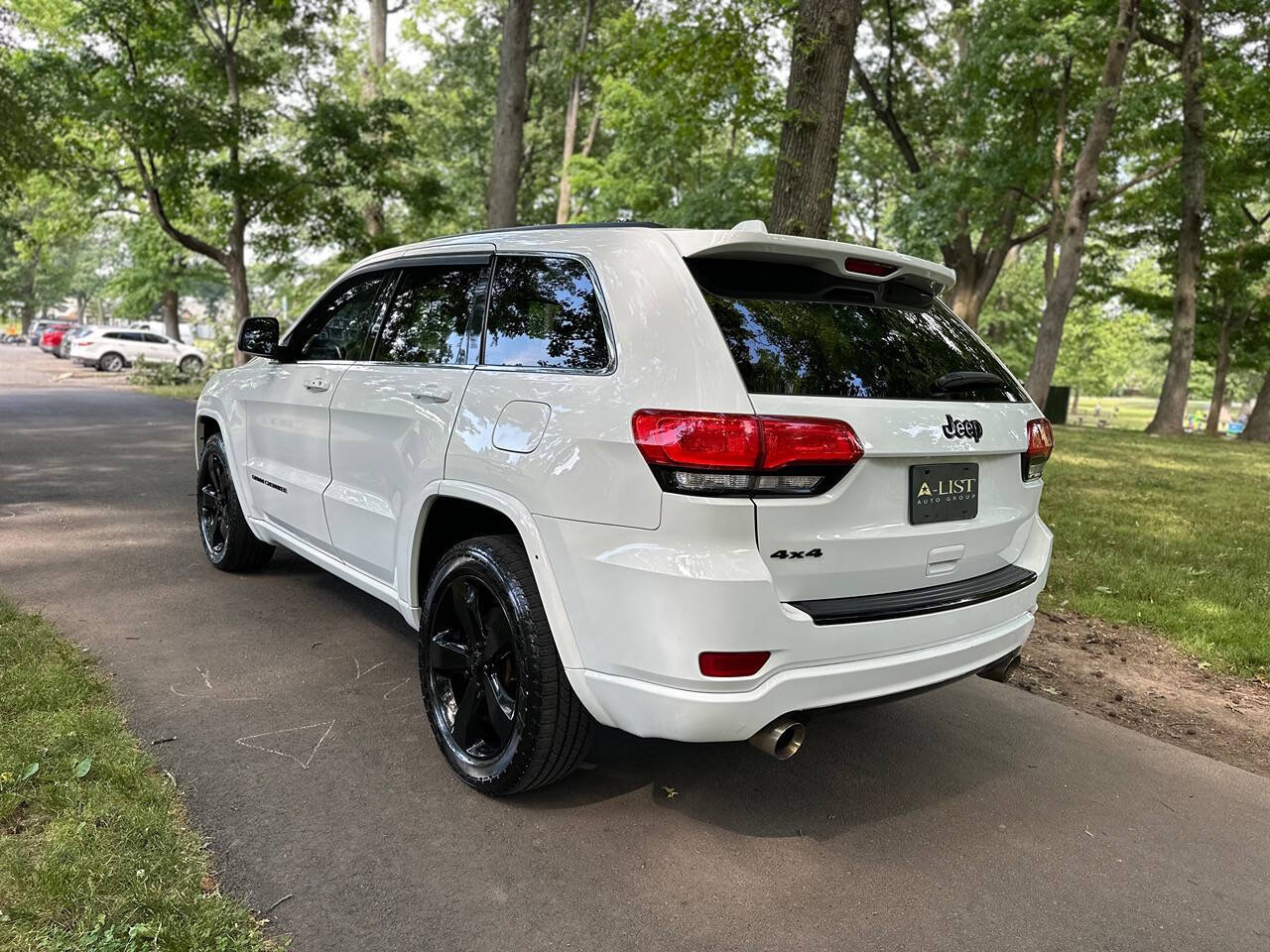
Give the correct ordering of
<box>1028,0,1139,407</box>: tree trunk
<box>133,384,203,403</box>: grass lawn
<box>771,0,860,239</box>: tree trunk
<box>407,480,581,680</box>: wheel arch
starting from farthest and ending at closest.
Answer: <box>133,384,203,403</box>: grass lawn
<box>1028,0,1139,407</box>: tree trunk
<box>771,0,860,239</box>: tree trunk
<box>407,480,581,680</box>: wheel arch

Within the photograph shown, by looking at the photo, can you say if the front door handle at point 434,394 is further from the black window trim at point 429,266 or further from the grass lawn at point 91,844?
the grass lawn at point 91,844

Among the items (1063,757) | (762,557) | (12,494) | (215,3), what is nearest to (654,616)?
(762,557)

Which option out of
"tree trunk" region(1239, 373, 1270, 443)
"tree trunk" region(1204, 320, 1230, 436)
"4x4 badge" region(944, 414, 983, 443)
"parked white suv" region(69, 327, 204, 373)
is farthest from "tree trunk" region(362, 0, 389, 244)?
"tree trunk" region(1204, 320, 1230, 436)

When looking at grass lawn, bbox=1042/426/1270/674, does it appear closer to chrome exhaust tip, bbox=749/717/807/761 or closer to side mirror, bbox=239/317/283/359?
chrome exhaust tip, bbox=749/717/807/761

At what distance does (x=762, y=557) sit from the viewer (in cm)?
242

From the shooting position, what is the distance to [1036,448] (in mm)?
3209

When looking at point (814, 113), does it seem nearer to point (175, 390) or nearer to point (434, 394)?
point (434, 394)

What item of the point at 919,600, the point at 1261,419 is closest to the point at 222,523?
the point at 919,600

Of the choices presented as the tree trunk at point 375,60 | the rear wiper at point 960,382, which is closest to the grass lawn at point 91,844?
the rear wiper at point 960,382

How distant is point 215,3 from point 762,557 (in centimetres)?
1854

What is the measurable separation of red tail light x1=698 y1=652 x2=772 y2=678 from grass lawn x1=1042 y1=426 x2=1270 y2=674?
12.0 ft

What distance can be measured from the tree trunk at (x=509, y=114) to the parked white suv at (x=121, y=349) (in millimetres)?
22002

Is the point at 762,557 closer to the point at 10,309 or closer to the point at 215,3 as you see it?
the point at 215,3

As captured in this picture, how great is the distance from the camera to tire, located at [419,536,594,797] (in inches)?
108
